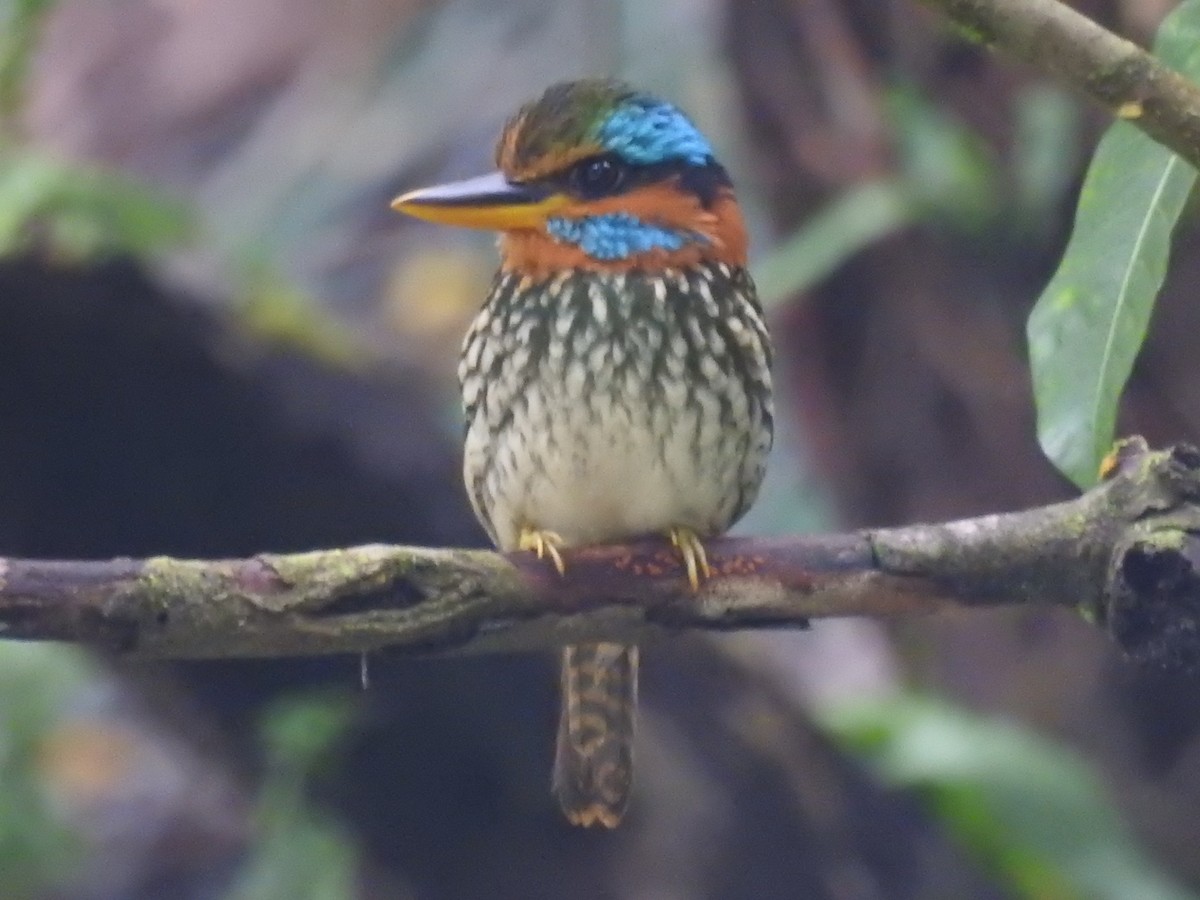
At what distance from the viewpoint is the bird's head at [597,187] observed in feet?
9.65

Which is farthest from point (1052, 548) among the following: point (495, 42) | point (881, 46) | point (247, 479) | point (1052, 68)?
point (495, 42)

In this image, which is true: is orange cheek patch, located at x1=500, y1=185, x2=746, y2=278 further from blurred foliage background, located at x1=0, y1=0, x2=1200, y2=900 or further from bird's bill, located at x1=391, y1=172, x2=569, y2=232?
blurred foliage background, located at x1=0, y1=0, x2=1200, y2=900

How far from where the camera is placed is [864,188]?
4.51 metres

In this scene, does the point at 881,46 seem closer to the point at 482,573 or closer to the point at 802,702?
the point at 802,702

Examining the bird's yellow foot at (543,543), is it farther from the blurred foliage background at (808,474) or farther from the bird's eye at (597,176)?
the blurred foliage background at (808,474)

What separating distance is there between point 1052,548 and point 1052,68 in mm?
562

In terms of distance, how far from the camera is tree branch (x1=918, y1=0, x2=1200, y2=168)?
6.78 feet

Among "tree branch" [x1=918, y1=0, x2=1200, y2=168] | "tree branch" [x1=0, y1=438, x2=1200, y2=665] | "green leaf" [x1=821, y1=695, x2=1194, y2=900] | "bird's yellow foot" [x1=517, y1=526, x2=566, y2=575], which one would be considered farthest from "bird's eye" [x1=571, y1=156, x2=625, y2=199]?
"green leaf" [x1=821, y1=695, x2=1194, y2=900]

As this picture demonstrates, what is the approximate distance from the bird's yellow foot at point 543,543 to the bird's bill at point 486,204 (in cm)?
40

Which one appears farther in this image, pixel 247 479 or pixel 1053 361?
pixel 247 479

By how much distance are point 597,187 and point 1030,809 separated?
5.32ft

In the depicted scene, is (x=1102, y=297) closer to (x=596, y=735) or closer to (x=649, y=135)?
(x=649, y=135)

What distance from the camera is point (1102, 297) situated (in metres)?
2.37

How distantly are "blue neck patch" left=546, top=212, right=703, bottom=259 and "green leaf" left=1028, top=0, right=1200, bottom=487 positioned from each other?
0.76 meters
